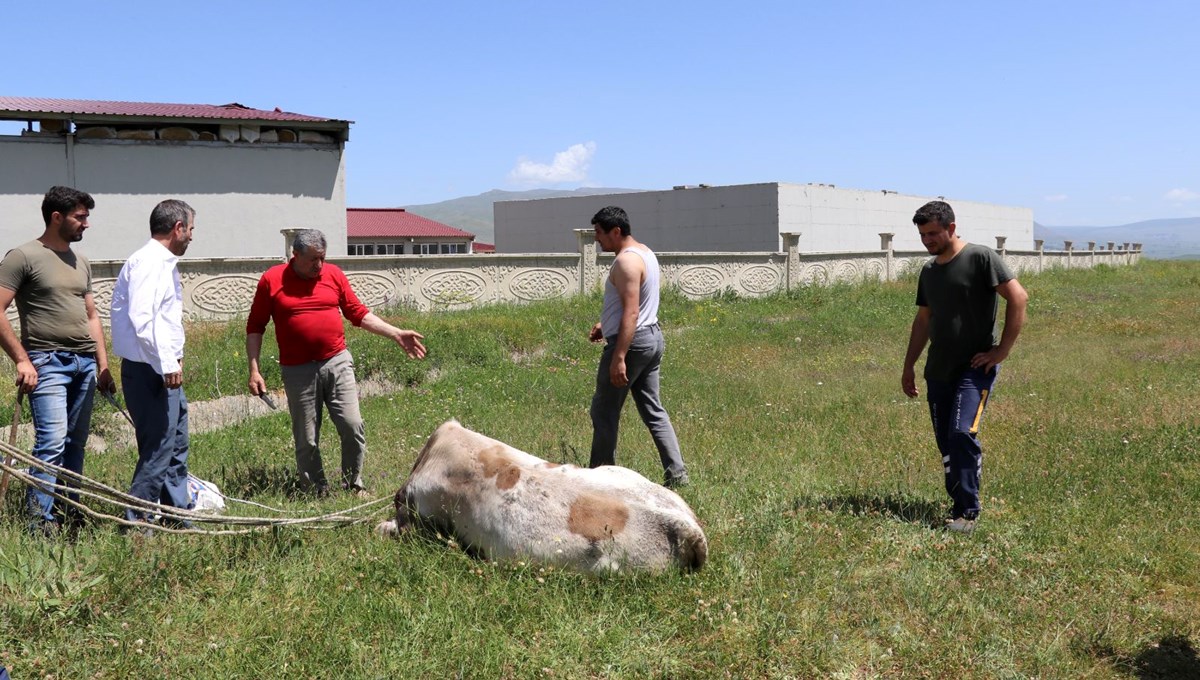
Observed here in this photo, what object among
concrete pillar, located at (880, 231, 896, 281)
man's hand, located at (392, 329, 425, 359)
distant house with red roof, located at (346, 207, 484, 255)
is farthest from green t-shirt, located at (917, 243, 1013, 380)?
distant house with red roof, located at (346, 207, 484, 255)

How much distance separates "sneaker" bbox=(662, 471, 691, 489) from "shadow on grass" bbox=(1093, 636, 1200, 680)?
2.42 m

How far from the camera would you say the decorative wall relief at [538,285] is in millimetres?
17719

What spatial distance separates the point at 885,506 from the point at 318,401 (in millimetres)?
3444

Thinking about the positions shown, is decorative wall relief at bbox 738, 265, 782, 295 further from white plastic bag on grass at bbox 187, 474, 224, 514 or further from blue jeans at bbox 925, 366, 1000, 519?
white plastic bag on grass at bbox 187, 474, 224, 514

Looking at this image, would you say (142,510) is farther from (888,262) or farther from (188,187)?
(888,262)

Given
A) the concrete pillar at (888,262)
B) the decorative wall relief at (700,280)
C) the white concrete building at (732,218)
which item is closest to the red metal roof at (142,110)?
the decorative wall relief at (700,280)

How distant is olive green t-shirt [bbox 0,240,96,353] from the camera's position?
185 inches

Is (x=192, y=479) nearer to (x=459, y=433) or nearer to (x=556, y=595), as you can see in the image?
(x=459, y=433)

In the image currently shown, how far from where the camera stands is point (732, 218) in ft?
115

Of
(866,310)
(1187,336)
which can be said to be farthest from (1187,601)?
(866,310)

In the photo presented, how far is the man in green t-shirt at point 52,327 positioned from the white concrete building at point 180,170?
15164mm

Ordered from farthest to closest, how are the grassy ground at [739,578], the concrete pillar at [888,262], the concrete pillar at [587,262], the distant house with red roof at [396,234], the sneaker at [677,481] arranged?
the distant house with red roof at [396,234], the concrete pillar at [888,262], the concrete pillar at [587,262], the sneaker at [677,481], the grassy ground at [739,578]

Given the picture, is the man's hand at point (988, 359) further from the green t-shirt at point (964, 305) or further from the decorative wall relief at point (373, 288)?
the decorative wall relief at point (373, 288)

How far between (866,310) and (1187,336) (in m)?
5.59
